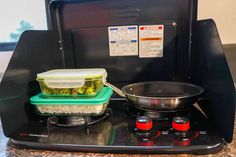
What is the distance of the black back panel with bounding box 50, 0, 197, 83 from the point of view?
85 centimetres

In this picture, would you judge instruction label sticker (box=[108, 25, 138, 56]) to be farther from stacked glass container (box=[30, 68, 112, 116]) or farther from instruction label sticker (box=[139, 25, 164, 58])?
stacked glass container (box=[30, 68, 112, 116])

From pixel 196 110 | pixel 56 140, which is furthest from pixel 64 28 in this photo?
pixel 196 110

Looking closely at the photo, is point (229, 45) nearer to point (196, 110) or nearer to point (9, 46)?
point (196, 110)

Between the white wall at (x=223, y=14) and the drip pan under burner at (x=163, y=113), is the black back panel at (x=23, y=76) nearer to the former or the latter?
the drip pan under burner at (x=163, y=113)

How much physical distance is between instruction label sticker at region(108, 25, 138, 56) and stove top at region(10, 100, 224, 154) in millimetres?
284

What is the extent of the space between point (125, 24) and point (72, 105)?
A: 41 cm

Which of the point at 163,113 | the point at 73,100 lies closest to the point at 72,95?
the point at 73,100

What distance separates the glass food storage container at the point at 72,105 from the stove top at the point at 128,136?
1.9 inches

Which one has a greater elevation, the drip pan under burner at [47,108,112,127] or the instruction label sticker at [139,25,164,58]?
the instruction label sticker at [139,25,164,58]

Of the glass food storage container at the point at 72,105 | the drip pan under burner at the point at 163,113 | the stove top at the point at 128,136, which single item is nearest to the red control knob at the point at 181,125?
the stove top at the point at 128,136

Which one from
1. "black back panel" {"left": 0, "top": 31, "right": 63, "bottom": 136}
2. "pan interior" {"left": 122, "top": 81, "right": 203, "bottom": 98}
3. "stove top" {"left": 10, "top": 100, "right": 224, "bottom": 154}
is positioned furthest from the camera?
"pan interior" {"left": 122, "top": 81, "right": 203, "bottom": 98}

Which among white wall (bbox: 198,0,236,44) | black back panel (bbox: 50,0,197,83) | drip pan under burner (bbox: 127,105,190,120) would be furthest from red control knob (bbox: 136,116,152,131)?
white wall (bbox: 198,0,236,44)

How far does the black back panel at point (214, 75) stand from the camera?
20.9 inches

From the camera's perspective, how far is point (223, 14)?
2.94 feet
